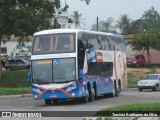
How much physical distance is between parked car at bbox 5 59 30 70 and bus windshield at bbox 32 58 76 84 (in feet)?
114

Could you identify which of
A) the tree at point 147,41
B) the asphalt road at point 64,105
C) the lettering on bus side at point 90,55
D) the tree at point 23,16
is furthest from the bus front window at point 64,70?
the tree at point 147,41

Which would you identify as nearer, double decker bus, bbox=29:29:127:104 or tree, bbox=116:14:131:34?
double decker bus, bbox=29:29:127:104

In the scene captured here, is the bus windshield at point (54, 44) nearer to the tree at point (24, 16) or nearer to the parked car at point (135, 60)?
the tree at point (24, 16)

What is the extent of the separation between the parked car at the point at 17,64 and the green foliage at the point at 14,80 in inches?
341

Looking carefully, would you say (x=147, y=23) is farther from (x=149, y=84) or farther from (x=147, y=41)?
(x=149, y=84)

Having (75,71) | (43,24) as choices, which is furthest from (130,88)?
(75,71)

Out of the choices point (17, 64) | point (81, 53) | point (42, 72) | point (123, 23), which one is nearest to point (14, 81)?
point (17, 64)

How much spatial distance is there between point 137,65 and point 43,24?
2795 centimetres

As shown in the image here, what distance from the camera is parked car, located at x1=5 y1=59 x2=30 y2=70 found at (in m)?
59.6

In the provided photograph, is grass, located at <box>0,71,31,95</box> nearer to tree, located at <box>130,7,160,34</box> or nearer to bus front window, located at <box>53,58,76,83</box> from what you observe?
bus front window, located at <box>53,58,76,83</box>

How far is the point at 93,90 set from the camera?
2788 cm

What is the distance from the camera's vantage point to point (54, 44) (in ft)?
83.1

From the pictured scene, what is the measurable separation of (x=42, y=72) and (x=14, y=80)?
73.2 ft

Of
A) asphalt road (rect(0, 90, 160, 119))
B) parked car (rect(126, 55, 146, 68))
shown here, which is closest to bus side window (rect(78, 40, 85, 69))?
asphalt road (rect(0, 90, 160, 119))
